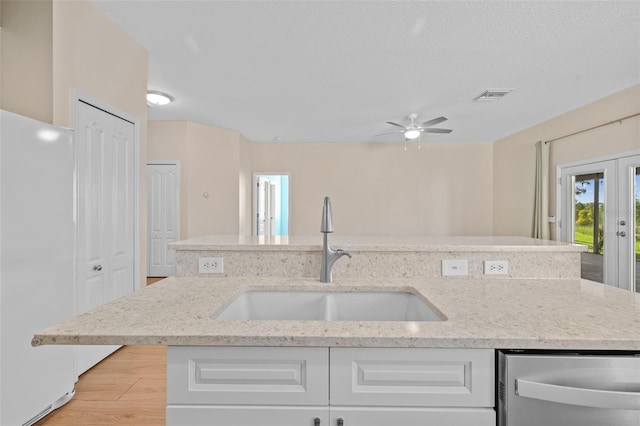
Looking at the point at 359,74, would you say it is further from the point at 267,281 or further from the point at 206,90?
the point at 267,281

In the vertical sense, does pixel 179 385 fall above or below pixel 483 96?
below

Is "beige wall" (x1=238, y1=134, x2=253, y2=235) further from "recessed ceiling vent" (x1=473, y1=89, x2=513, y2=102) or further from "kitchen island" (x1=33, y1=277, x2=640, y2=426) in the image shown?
"kitchen island" (x1=33, y1=277, x2=640, y2=426)

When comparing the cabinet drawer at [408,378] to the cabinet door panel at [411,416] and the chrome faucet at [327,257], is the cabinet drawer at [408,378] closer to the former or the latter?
the cabinet door panel at [411,416]

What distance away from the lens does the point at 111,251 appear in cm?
263

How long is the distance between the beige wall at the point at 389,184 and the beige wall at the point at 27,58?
193 inches

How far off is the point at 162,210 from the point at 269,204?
9.03 ft

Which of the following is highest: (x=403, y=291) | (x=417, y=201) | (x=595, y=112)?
(x=595, y=112)

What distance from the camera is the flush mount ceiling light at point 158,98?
13.4ft

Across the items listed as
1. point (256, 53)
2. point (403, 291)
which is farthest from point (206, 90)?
point (403, 291)

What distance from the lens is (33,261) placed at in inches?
69.0

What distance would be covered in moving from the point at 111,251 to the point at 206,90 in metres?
2.24

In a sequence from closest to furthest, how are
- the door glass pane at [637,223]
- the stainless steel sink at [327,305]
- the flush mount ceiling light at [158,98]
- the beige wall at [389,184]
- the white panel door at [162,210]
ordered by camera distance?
the stainless steel sink at [327,305] < the door glass pane at [637,223] < the flush mount ceiling light at [158,98] < the white panel door at [162,210] < the beige wall at [389,184]

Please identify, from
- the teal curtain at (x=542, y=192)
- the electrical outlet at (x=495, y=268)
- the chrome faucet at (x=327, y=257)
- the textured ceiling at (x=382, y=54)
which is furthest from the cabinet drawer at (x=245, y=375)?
the teal curtain at (x=542, y=192)

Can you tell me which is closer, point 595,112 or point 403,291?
point 403,291
